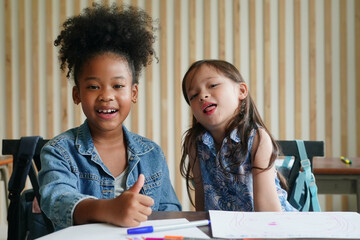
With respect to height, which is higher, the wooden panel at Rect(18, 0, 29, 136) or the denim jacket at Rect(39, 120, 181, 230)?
the wooden panel at Rect(18, 0, 29, 136)

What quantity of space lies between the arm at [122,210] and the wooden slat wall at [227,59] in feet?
9.65

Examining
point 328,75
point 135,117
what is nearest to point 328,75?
point 328,75

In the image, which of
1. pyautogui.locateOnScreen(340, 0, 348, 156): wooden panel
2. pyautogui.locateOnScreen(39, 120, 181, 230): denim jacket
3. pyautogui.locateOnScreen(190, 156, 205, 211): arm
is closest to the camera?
pyautogui.locateOnScreen(39, 120, 181, 230): denim jacket

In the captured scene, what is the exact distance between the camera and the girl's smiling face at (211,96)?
1370mm

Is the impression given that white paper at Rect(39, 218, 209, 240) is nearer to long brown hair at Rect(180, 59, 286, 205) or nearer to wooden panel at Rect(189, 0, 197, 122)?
long brown hair at Rect(180, 59, 286, 205)

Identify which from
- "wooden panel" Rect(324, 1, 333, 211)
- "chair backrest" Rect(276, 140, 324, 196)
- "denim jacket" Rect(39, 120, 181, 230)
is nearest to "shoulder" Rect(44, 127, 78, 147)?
"denim jacket" Rect(39, 120, 181, 230)

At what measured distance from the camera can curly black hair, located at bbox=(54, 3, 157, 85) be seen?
133 cm

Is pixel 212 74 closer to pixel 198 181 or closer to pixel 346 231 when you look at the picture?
pixel 198 181

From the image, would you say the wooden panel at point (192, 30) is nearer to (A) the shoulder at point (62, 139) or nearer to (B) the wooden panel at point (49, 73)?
(B) the wooden panel at point (49, 73)

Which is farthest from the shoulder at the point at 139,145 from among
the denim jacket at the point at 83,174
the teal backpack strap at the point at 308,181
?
the teal backpack strap at the point at 308,181

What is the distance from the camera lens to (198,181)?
1509 mm

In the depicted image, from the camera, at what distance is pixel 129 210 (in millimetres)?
807

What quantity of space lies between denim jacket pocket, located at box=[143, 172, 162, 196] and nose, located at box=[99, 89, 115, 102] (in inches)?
10.8

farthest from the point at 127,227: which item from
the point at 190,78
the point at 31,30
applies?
the point at 31,30
